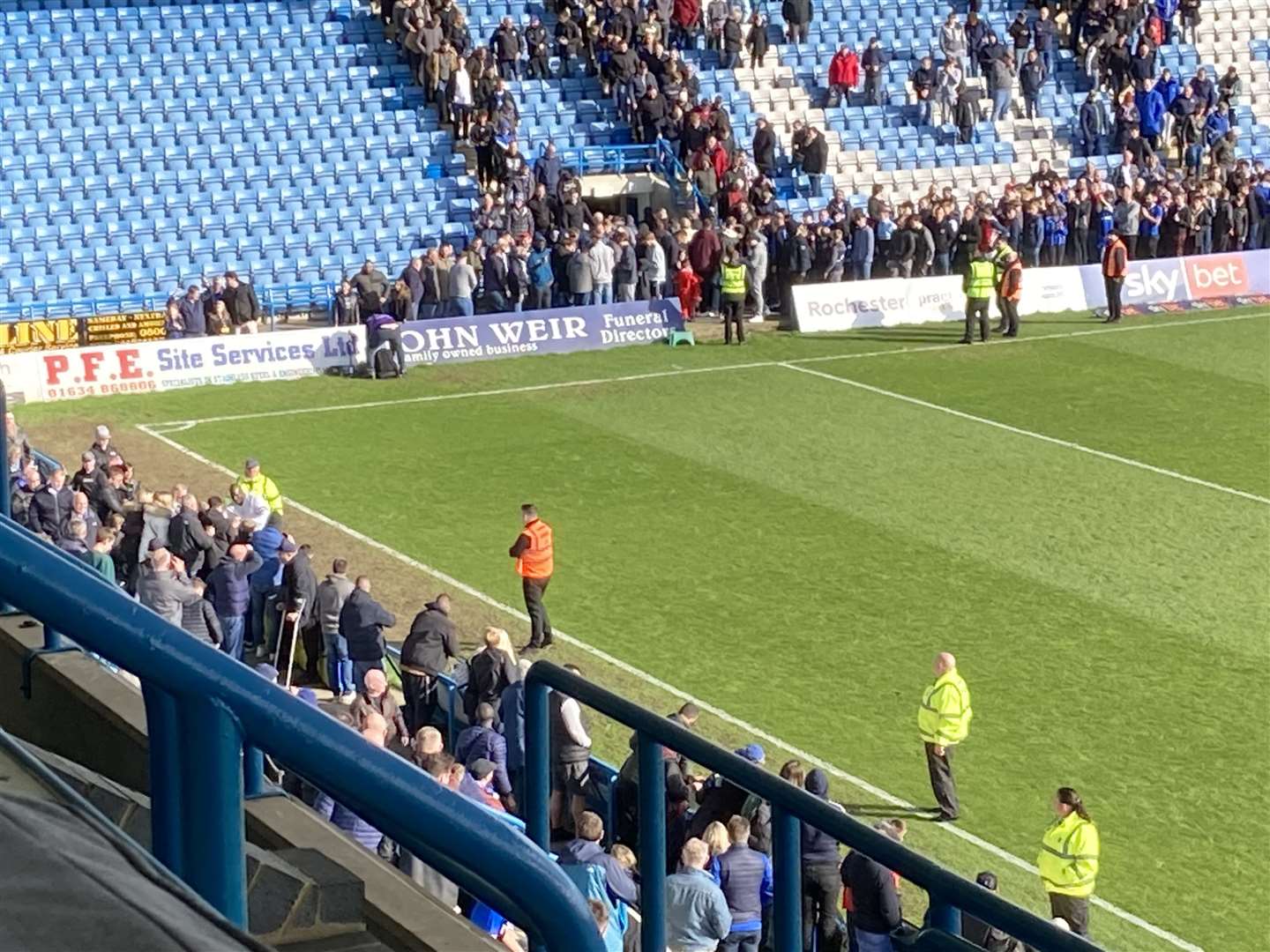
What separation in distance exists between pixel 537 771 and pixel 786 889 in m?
0.83

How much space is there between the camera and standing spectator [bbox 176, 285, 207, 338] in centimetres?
2819

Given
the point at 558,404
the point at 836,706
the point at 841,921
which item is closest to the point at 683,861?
the point at 841,921

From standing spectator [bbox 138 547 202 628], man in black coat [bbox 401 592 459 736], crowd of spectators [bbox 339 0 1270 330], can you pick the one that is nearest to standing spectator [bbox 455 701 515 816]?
man in black coat [bbox 401 592 459 736]

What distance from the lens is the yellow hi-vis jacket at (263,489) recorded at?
62.2 ft

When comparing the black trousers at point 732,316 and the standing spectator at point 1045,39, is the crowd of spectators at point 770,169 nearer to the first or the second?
the standing spectator at point 1045,39

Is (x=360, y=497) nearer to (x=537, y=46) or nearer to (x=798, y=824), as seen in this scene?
(x=537, y=46)

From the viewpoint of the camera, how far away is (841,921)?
6258 millimetres

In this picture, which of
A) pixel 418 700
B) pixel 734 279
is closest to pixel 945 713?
pixel 418 700

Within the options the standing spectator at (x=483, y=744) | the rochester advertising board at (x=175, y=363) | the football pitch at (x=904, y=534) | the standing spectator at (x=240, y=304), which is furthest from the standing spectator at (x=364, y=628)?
the standing spectator at (x=240, y=304)

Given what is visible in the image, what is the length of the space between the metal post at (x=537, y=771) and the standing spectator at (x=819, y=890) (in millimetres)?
622

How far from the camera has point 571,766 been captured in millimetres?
6926

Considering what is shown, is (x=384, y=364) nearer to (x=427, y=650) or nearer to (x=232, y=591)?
(x=232, y=591)

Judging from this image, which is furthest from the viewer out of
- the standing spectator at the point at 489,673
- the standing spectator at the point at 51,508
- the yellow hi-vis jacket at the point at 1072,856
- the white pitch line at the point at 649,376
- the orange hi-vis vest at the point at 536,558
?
the white pitch line at the point at 649,376

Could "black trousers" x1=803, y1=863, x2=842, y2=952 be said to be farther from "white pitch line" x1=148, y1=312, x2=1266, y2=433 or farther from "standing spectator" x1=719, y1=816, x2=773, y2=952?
"white pitch line" x1=148, y1=312, x2=1266, y2=433
